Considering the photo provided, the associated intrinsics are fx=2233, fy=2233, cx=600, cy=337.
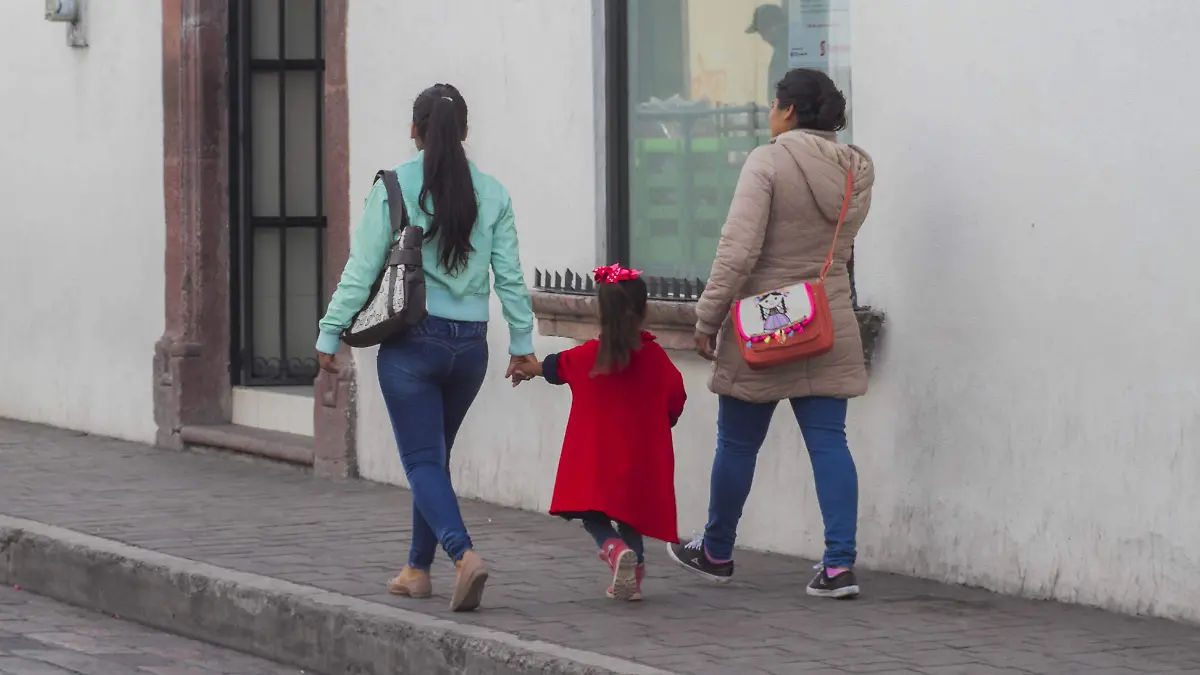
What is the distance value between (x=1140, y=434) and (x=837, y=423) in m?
0.91

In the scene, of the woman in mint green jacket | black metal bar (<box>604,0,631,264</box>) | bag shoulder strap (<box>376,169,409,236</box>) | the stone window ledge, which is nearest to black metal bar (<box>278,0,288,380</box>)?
the stone window ledge

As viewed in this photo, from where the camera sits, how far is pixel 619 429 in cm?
663

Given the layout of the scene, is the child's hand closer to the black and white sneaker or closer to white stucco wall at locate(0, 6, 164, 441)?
the black and white sneaker

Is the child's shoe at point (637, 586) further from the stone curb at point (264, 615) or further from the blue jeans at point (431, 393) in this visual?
the stone curb at point (264, 615)

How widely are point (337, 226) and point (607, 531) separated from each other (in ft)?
12.5

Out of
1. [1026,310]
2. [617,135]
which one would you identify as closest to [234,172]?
[617,135]

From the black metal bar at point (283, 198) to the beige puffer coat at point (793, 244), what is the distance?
5196 millimetres

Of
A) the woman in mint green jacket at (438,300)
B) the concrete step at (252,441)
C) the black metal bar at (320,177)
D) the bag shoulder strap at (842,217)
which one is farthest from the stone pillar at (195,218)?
the bag shoulder strap at (842,217)

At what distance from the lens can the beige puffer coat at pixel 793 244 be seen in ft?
21.8

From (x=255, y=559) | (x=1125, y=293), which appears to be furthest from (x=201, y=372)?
(x=1125, y=293)

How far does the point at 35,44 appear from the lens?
1260cm

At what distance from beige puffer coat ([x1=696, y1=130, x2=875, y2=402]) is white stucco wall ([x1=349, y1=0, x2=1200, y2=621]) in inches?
15.1

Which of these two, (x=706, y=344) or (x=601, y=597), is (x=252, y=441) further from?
(x=706, y=344)

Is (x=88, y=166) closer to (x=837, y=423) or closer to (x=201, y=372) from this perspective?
(x=201, y=372)
